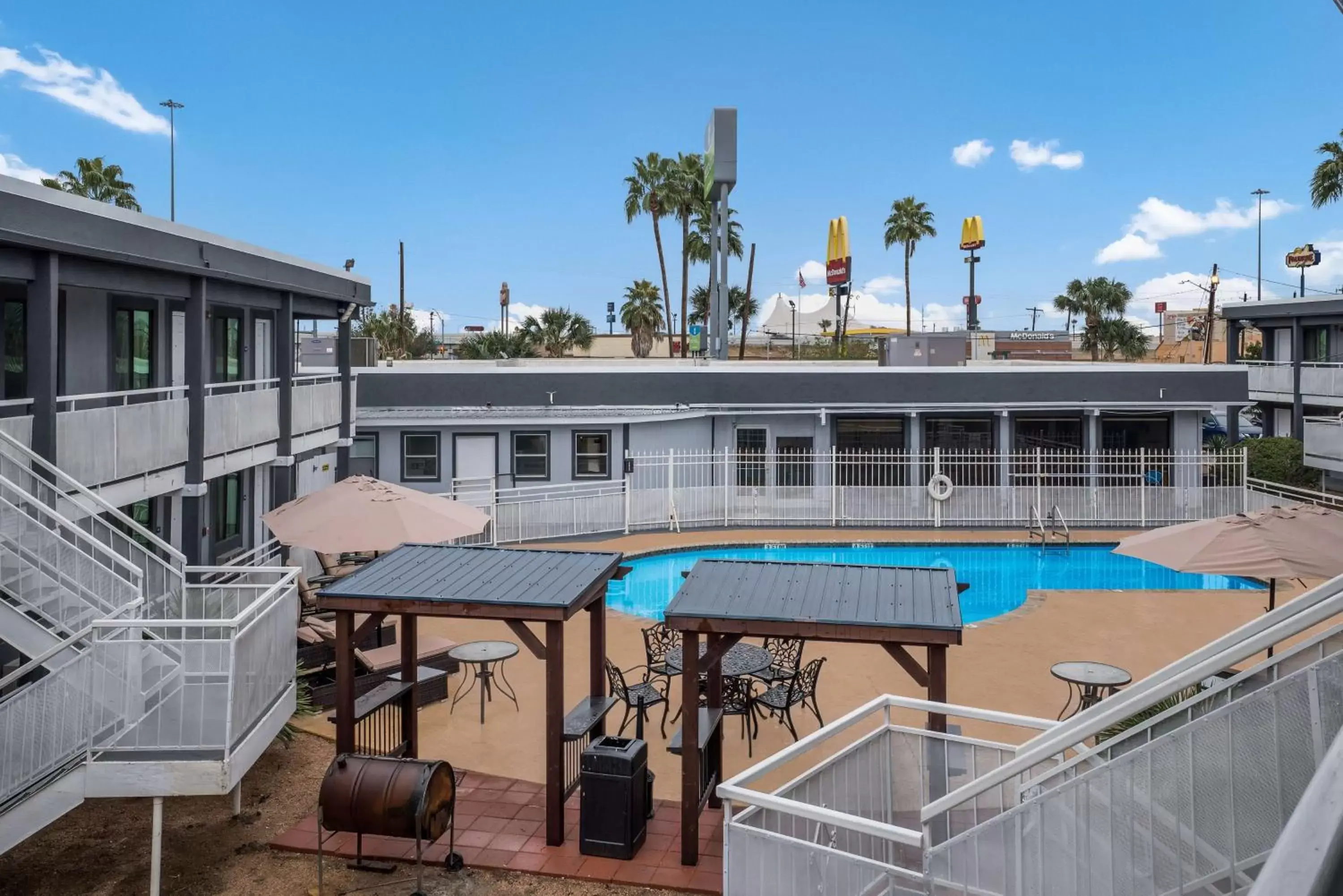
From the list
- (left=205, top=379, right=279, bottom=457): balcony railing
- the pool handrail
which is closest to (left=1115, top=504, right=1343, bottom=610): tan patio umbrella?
the pool handrail

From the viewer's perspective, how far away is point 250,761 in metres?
8.72

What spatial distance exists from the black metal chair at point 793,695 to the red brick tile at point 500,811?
9.31ft

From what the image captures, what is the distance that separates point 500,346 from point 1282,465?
114 ft

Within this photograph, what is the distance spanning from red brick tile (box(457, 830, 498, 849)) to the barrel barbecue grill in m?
0.76

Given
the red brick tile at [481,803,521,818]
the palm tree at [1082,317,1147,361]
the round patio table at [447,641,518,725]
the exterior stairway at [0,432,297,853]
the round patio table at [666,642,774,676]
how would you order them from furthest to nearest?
the palm tree at [1082,317,1147,361] → the round patio table at [447,641,518,725] → the round patio table at [666,642,774,676] → the red brick tile at [481,803,521,818] → the exterior stairway at [0,432,297,853]

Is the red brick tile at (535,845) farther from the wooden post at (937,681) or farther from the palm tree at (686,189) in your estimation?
the palm tree at (686,189)

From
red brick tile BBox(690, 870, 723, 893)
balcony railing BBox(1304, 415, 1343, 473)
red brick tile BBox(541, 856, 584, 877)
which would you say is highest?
balcony railing BBox(1304, 415, 1343, 473)

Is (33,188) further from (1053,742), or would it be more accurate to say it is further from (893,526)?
(893,526)

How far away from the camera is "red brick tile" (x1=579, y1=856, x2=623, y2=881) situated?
8.45m

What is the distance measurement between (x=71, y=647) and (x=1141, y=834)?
27.9ft

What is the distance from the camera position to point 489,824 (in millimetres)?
9422

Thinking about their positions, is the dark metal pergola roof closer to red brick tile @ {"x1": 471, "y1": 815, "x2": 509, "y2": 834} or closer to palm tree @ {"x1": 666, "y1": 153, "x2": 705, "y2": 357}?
red brick tile @ {"x1": 471, "y1": 815, "x2": 509, "y2": 834}

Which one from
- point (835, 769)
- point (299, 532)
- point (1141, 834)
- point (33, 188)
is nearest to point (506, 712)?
point (299, 532)

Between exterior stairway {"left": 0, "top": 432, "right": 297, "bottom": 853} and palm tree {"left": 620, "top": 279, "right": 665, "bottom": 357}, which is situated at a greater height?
palm tree {"left": 620, "top": 279, "right": 665, "bottom": 357}
